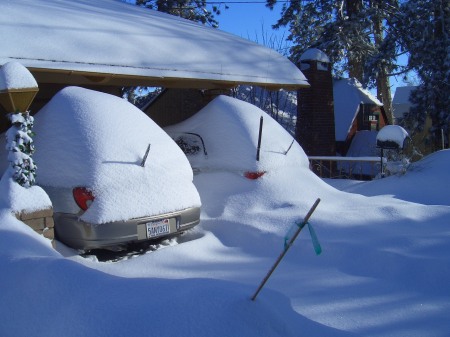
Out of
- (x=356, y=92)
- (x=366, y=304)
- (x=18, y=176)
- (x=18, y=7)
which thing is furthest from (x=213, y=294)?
(x=356, y=92)

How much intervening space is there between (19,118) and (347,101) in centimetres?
1970

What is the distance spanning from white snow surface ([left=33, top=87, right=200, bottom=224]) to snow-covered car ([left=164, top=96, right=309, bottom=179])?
123cm

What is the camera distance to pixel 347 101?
22.2 metres

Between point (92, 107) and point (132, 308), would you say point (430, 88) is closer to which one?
point (92, 107)

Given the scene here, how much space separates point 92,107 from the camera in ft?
16.1

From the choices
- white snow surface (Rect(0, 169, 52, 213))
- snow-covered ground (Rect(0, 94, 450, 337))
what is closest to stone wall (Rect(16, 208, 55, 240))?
white snow surface (Rect(0, 169, 52, 213))

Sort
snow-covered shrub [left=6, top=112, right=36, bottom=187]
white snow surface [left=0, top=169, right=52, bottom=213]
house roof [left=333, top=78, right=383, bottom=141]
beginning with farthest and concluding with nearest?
house roof [left=333, top=78, right=383, bottom=141] → snow-covered shrub [left=6, top=112, right=36, bottom=187] → white snow surface [left=0, top=169, right=52, bottom=213]

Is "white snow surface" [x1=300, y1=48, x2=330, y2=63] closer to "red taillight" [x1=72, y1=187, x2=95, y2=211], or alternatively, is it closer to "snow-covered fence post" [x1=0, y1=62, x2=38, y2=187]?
"red taillight" [x1=72, y1=187, x2=95, y2=211]

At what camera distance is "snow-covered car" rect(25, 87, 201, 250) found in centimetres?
432

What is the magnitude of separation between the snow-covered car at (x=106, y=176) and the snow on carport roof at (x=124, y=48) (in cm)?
139

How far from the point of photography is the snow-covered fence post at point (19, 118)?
13.0 feet

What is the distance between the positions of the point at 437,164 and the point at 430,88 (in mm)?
7987

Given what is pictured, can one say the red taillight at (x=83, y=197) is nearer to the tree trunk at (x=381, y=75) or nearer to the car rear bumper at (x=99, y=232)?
the car rear bumper at (x=99, y=232)

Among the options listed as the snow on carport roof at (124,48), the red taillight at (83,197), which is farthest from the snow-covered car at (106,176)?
the snow on carport roof at (124,48)
